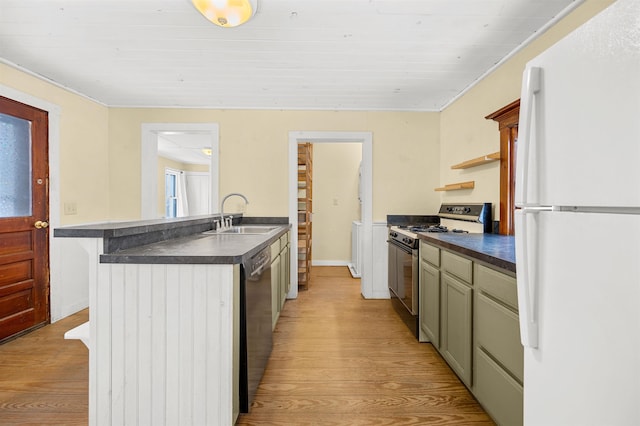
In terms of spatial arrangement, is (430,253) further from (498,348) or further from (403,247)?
(498,348)

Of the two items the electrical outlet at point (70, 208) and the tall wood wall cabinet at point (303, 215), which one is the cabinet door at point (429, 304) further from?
the electrical outlet at point (70, 208)

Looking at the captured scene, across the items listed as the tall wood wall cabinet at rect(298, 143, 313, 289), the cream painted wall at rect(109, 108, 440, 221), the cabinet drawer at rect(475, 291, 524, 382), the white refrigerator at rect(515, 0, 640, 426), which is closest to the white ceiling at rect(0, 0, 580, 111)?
the cream painted wall at rect(109, 108, 440, 221)

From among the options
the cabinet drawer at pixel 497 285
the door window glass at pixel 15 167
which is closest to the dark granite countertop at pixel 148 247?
the cabinet drawer at pixel 497 285

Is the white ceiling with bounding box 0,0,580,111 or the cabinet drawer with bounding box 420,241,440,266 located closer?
the white ceiling with bounding box 0,0,580,111

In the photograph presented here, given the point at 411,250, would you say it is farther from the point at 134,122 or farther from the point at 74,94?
the point at 74,94

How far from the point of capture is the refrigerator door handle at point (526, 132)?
0.91 m

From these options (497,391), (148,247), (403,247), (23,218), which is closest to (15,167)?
(23,218)

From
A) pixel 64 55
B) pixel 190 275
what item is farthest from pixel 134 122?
pixel 190 275

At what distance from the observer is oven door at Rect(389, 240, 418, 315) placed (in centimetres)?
255

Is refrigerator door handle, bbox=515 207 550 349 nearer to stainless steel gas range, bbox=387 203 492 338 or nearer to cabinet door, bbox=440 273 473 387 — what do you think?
cabinet door, bbox=440 273 473 387

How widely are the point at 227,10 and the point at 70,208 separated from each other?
2.68m

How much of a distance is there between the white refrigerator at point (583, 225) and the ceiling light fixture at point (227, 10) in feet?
5.03

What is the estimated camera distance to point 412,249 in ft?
8.48

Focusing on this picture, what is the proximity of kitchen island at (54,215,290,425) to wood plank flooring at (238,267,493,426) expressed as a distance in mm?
416
